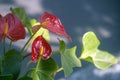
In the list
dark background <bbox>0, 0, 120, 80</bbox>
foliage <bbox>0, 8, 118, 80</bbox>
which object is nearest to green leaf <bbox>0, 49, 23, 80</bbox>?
foliage <bbox>0, 8, 118, 80</bbox>

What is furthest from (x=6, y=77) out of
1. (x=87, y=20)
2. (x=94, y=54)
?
(x=87, y=20)

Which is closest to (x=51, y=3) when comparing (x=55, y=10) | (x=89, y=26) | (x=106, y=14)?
(x=55, y=10)

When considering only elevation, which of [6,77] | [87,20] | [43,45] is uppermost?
[87,20]

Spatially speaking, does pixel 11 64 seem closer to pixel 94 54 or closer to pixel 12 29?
pixel 12 29

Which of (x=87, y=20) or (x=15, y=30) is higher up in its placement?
(x=87, y=20)

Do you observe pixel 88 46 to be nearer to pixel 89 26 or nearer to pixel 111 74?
pixel 89 26

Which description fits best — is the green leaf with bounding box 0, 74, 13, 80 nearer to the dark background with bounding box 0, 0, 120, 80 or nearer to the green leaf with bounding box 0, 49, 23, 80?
the green leaf with bounding box 0, 49, 23, 80
